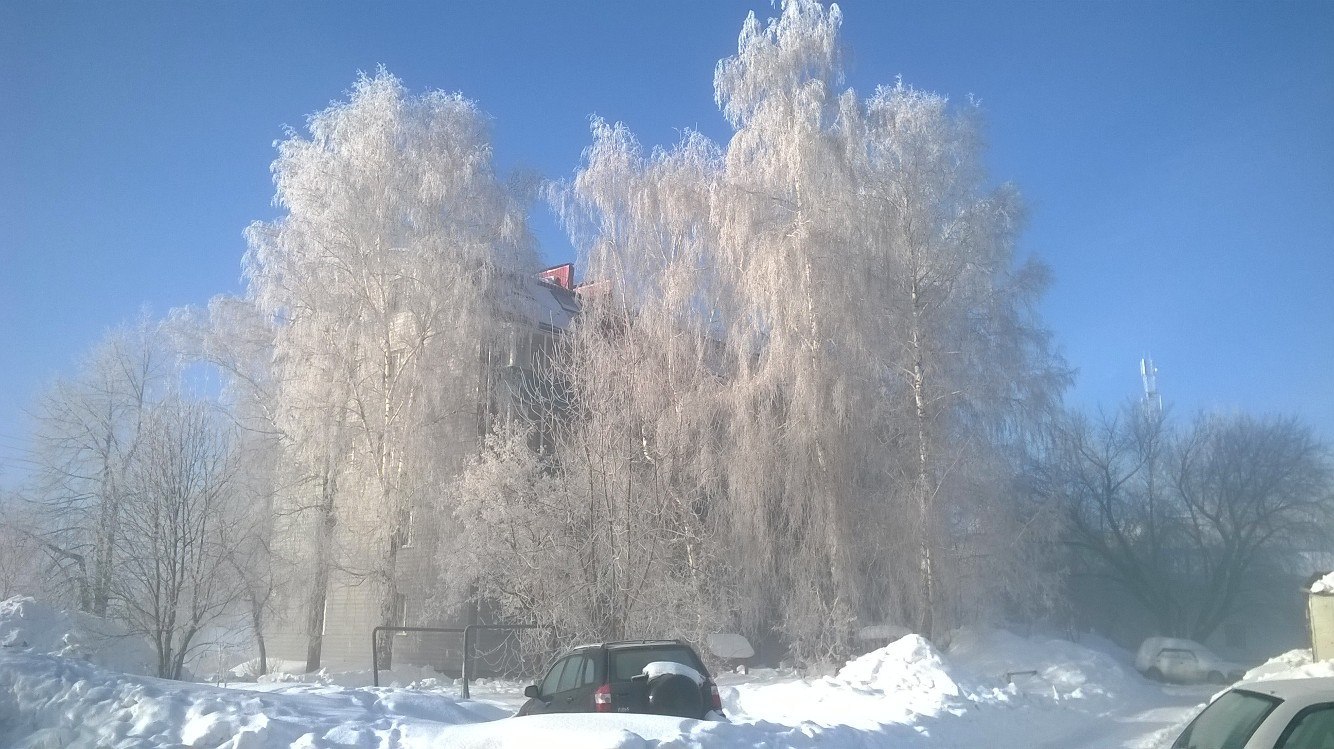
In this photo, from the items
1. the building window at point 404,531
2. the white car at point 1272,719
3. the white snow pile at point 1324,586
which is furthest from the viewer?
the building window at point 404,531

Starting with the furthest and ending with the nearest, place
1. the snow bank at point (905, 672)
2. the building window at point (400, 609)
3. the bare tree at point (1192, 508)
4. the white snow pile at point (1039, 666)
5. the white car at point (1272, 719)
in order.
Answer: the bare tree at point (1192, 508), the building window at point (400, 609), the white snow pile at point (1039, 666), the snow bank at point (905, 672), the white car at point (1272, 719)

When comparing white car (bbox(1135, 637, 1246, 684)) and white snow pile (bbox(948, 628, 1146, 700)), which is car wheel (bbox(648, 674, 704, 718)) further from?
white car (bbox(1135, 637, 1246, 684))

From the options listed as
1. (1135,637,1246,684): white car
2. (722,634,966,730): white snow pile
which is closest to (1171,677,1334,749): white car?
(722,634,966,730): white snow pile

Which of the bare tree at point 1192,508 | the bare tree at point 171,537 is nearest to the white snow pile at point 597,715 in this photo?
the bare tree at point 171,537

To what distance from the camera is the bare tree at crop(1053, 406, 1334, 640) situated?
28.8 metres

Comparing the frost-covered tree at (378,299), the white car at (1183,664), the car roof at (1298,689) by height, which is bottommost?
the white car at (1183,664)

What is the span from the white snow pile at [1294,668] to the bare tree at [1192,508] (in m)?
10.2

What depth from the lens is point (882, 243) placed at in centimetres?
2156

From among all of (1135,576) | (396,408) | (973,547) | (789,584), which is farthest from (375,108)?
(1135,576)

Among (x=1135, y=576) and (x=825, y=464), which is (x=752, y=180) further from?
(x=1135, y=576)

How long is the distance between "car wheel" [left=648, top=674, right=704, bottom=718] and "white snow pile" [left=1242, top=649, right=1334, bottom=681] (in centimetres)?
836

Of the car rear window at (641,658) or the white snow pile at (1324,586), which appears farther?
the white snow pile at (1324,586)

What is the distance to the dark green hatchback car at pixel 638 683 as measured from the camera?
9156 millimetres

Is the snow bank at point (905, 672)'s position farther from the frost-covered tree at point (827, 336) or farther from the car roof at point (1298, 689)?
the car roof at point (1298, 689)
